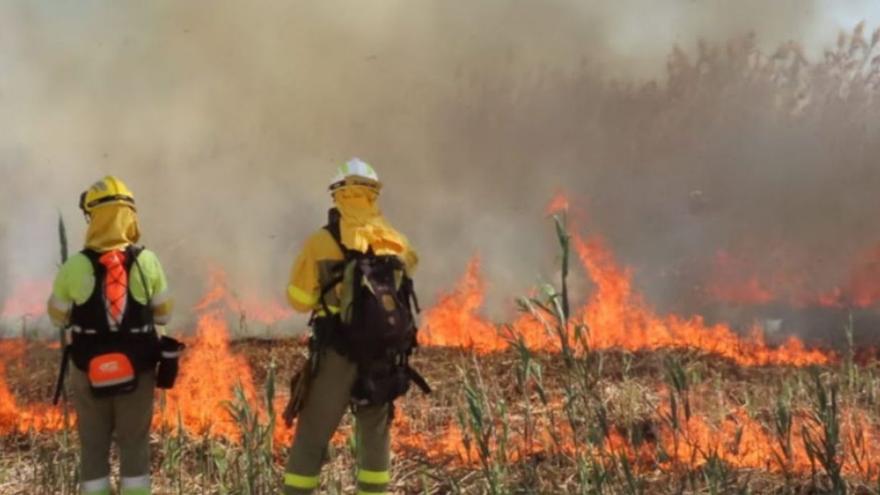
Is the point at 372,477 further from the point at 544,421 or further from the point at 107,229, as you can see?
the point at 544,421

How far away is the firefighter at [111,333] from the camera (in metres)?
5.03

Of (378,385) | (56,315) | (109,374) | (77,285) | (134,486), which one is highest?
(77,285)

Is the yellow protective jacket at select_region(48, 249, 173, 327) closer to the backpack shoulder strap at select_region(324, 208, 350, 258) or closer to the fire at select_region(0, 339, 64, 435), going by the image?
the backpack shoulder strap at select_region(324, 208, 350, 258)

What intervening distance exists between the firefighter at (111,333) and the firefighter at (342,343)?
3.14ft

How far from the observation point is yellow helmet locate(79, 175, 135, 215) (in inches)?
203

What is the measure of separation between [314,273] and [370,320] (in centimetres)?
44

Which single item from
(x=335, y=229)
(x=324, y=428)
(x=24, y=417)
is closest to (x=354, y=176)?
(x=335, y=229)

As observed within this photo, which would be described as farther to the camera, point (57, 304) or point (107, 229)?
point (107, 229)

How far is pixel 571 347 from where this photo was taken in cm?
324

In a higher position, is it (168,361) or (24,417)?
(168,361)

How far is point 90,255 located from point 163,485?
2.11m

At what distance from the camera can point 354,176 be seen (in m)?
5.12

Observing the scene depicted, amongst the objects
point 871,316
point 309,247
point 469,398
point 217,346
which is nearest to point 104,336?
point 309,247

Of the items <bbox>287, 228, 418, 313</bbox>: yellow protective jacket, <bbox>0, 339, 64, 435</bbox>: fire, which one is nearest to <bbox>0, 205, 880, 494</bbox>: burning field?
<bbox>0, 339, 64, 435</bbox>: fire
